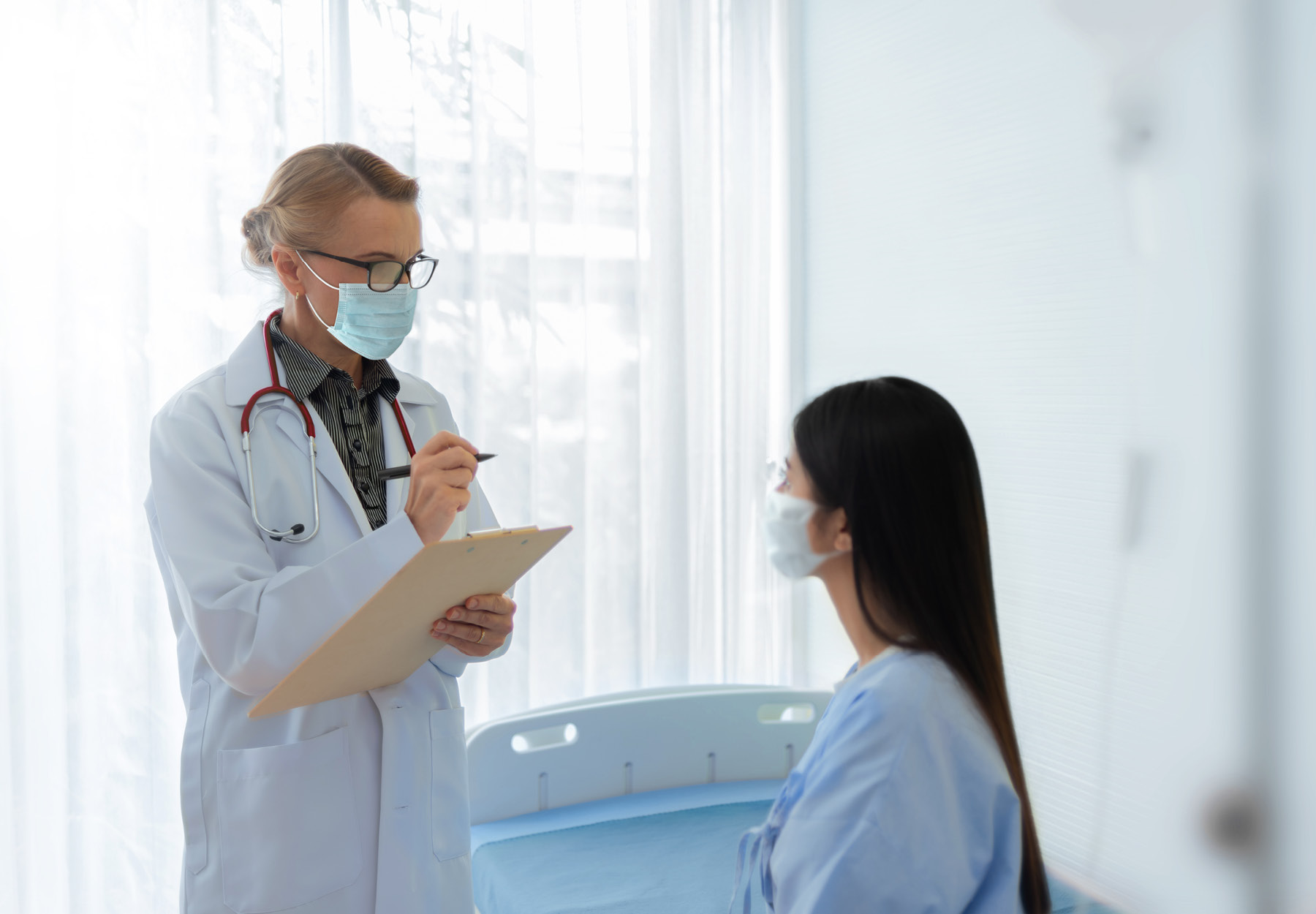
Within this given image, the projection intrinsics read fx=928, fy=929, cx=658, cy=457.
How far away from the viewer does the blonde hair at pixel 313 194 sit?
1.34 metres

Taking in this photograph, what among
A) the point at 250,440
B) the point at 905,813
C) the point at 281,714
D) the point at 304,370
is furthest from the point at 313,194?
the point at 905,813

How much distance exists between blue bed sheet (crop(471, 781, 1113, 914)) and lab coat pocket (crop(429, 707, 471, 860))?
0.45 m

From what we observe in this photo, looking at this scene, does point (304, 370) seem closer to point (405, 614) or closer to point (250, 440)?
point (250, 440)

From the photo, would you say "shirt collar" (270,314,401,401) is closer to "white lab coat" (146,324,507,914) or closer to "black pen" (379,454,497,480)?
"white lab coat" (146,324,507,914)

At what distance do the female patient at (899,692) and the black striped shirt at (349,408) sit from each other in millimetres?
632

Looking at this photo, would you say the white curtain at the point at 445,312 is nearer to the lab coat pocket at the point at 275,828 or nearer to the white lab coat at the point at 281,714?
the white lab coat at the point at 281,714

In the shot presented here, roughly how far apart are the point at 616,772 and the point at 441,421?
3.67 ft

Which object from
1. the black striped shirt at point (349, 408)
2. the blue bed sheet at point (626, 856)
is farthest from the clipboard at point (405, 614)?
the blue bed sheet at point (626, 856)

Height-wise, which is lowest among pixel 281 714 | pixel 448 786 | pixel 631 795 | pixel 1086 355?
pixel 631 795

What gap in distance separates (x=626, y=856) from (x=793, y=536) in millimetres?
1146

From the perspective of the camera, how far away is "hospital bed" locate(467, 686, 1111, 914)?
1784 mm

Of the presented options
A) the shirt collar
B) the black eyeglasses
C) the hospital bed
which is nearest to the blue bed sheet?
the hospital bed

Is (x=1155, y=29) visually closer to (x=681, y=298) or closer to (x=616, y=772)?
(x=681, y=298)

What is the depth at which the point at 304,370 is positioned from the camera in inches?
54.0
